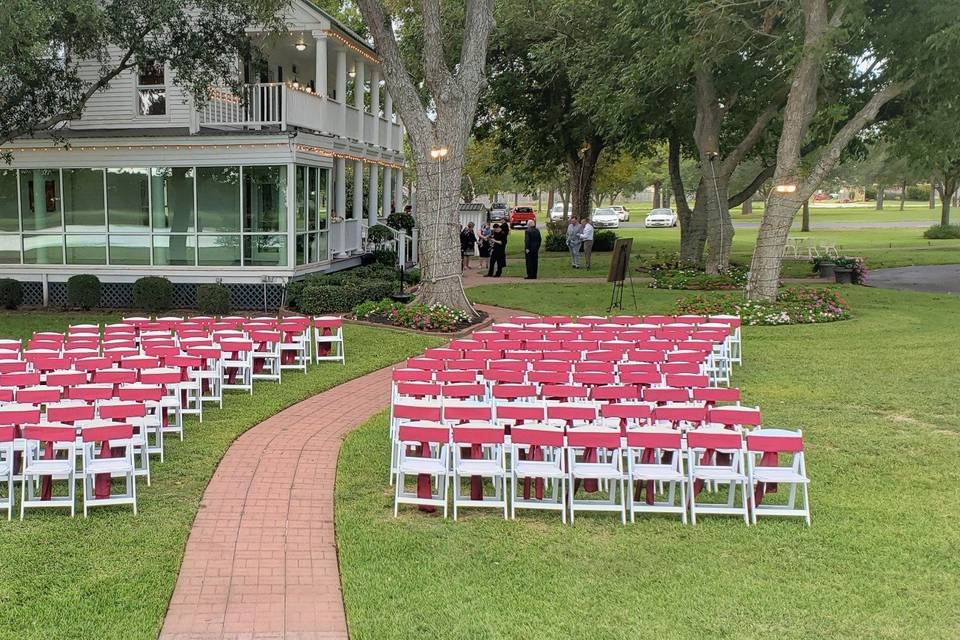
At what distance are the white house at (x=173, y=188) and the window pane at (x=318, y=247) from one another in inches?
3.4

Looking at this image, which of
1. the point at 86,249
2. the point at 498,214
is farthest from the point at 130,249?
the point at 498,214

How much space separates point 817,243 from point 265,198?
94.7 feet

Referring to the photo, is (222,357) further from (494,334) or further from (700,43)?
(700,43)

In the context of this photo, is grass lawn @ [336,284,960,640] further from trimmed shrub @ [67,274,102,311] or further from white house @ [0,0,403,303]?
trimmed shrub @ [67,274,102,311]

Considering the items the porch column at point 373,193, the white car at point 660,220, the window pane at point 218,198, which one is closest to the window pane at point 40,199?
the window pane at point 218,198

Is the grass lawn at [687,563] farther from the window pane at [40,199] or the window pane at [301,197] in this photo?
the window pane at [40,199]

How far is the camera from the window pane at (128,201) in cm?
2116

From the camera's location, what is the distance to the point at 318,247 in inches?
896

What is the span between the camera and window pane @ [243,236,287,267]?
20.9 meters

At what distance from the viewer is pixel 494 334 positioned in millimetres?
13156

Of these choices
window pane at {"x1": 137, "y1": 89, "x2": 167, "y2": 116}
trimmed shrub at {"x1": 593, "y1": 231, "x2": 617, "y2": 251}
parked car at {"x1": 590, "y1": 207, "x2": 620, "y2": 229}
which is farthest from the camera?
parked car at {"x1": 590, "y1": 207, "x2": 620, "y2": 229}

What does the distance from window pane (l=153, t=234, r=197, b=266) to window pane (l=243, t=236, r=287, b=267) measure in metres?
1.32

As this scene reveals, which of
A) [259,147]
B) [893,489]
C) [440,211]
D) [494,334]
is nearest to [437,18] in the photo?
[440,211]

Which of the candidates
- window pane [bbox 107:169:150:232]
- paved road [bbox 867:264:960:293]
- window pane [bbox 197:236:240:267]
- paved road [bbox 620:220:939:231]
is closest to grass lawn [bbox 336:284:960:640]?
window pane [bbox 197:236:240:267]
